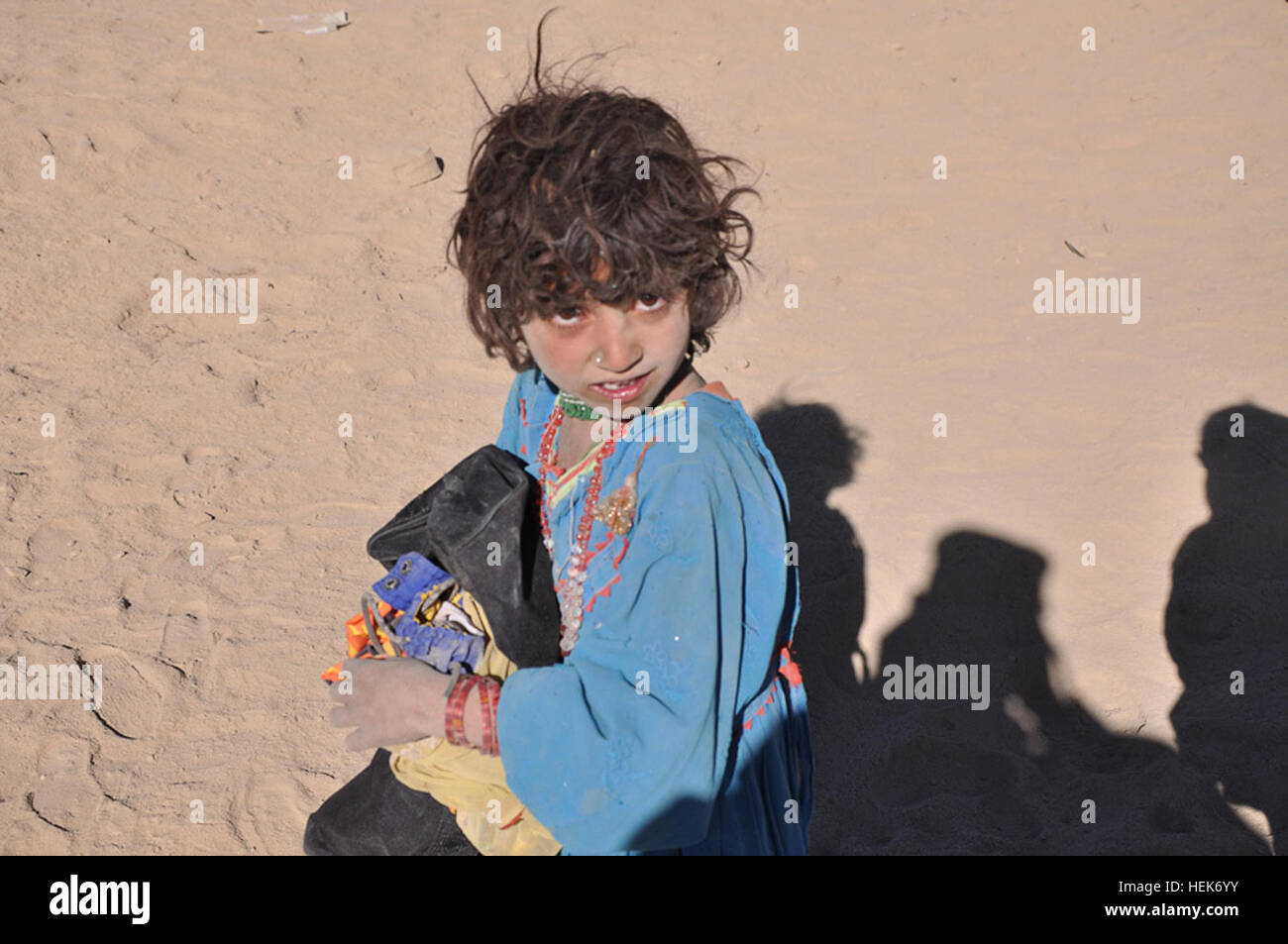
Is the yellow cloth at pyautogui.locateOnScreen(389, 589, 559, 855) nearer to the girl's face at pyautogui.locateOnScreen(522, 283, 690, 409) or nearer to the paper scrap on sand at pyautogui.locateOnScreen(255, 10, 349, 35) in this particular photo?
the girl's face at pyautogui.locateOnScreen(522, 283, 690, 409)

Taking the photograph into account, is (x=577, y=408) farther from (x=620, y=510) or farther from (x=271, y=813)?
(x=271, y=813)

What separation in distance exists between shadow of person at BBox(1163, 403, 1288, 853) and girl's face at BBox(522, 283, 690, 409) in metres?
2.39

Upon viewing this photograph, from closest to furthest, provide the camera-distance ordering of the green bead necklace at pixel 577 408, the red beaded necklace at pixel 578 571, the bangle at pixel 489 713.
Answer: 1. the bangle at pixel 489 713
2. the red beaded necklace at pixel 578 571
3. the green bead necklace at pixel 577 408

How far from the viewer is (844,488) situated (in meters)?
4.17

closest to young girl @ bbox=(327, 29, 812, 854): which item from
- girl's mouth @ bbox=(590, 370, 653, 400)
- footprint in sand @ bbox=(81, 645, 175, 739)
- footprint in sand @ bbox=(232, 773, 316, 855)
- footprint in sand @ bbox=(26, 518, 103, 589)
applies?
girl's mouth @ bbox=(590, 370, 653, 400)

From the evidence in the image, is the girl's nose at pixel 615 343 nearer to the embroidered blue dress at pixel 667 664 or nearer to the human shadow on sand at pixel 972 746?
the embroidered blue dress at pixel 667 664

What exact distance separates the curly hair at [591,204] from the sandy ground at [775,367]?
6.34 ft

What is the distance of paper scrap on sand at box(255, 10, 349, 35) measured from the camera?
618 centimetres

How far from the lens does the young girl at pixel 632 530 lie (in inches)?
58.2

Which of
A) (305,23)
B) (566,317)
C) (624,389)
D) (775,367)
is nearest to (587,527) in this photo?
(624,389)

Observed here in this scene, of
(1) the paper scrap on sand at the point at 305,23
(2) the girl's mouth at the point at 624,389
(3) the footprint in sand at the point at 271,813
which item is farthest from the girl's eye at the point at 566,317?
(1) the paper scrap on sand at the point at 305,23

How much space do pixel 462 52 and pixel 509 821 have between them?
5473mm

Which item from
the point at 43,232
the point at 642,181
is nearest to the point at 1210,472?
the point at 642,181
